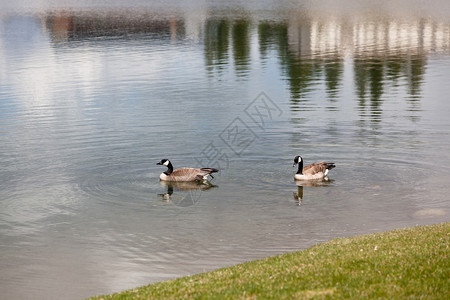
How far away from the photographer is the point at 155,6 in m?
153

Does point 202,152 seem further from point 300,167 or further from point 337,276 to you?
point 337,276

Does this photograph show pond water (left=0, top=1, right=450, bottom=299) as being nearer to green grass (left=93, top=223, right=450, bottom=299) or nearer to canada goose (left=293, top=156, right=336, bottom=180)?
canada goose (left=293, top=156, right=336, bottom=180)

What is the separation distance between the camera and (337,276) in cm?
1645

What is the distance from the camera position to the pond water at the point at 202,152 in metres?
23.6

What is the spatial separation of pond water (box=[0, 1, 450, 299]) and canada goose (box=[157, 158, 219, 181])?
506mm

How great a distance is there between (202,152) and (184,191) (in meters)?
5.09

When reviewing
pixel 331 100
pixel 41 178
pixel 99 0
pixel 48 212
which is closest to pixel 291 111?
pixel 331 100

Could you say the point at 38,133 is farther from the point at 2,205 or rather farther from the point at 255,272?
the point at 255,272

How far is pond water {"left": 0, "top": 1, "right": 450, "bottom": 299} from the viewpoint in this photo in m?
23.6

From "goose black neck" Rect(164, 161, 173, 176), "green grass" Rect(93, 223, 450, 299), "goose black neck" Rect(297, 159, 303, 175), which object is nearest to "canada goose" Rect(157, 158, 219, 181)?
"goose black neck" Rect(164, 161, 173, 176)

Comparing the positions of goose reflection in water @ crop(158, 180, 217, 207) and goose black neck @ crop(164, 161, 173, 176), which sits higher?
goose black neck @ crop(164, 161, 173, 176)

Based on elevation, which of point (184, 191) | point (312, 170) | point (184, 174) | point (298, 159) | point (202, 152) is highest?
point (298, 159)

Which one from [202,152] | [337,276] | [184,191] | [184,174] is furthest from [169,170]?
[337,276]

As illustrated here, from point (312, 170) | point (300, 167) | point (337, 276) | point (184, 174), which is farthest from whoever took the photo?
point (184, 174)
